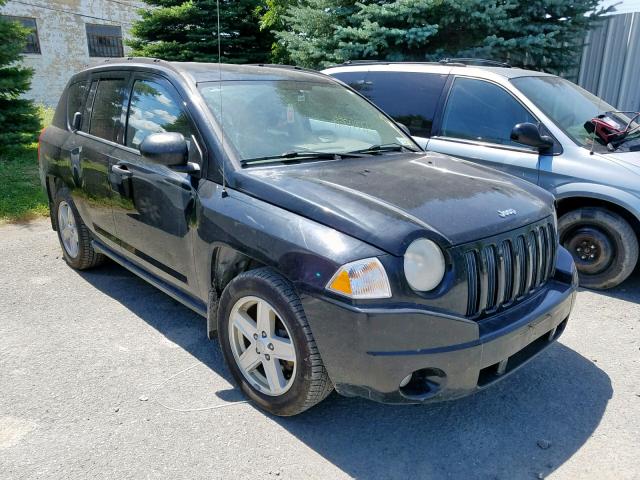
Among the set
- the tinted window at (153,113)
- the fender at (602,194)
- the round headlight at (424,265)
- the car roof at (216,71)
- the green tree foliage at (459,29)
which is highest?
the green tree foliage at (459,29)

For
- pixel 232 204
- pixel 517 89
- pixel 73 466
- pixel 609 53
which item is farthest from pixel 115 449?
pixel 609 53

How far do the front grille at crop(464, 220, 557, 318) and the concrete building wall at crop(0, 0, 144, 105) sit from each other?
23204mm

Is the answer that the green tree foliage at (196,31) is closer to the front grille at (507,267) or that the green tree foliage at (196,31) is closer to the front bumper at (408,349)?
the front grille at (507,267)

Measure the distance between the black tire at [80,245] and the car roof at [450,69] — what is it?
337 centimetres

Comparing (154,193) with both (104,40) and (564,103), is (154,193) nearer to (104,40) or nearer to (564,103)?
Answer: (564,103)

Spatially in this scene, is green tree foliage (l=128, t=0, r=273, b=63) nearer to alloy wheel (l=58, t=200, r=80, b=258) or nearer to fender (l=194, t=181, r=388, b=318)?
alloy wheel (l=58, t=200, r=80, b=258)

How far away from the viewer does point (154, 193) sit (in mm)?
3381

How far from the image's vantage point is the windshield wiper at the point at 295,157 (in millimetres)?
3023

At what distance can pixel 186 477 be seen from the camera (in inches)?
94.5

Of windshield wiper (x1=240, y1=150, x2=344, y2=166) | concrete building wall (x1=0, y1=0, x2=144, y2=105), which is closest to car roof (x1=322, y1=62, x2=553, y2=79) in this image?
windshield wiper (x1=240, y1=150, x2=344, y2=166)

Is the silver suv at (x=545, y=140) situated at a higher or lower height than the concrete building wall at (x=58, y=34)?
lower

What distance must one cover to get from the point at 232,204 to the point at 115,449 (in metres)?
1.37

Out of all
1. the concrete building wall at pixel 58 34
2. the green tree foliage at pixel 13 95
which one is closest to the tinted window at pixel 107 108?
the green tree foliage at pixel 13 95

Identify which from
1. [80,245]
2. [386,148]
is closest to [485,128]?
[386,148]
